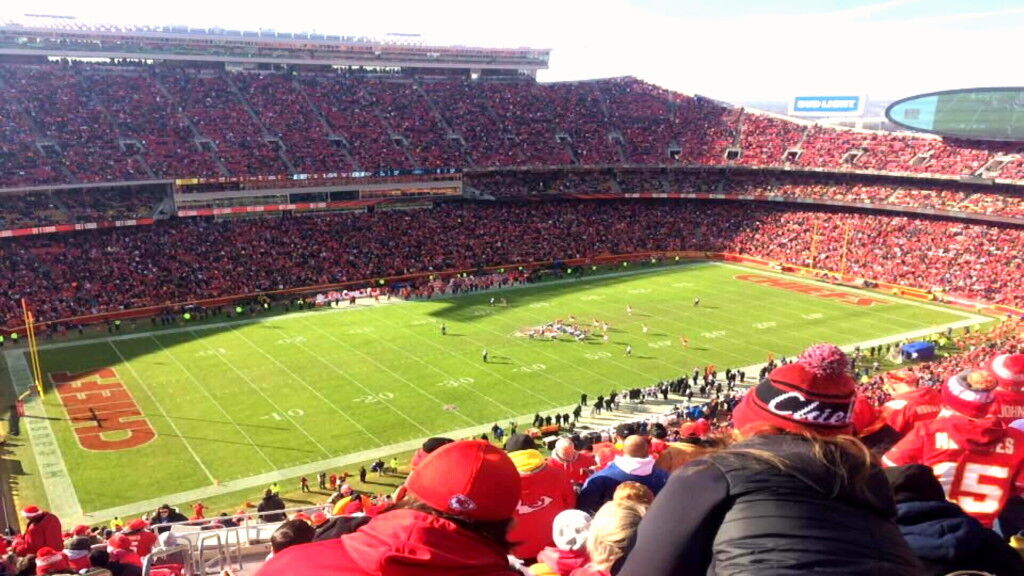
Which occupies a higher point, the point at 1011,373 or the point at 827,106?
the point at 827,106

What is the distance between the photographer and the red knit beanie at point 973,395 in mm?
5562

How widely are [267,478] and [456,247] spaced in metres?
31.8

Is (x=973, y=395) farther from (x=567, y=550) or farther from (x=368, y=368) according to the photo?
(x=368, y=368)

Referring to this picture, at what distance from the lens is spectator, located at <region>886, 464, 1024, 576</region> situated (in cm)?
321

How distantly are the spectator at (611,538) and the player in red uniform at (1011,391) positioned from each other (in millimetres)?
4903

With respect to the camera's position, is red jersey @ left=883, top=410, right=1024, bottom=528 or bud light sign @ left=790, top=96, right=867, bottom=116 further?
bud light sign @ left=790, top=96, right=867, bottom=116

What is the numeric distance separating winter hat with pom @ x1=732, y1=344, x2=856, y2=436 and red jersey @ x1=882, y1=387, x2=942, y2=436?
185 inches

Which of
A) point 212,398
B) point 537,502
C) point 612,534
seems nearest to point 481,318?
point 212,398

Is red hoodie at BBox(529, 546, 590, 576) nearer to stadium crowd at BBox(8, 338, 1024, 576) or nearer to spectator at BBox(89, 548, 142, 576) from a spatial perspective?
stadium crowd at BBox(8, 338, 1024, 576)

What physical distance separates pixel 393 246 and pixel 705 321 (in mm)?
22155

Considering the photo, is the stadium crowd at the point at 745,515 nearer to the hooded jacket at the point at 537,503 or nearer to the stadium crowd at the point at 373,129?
the hooded jacket at the point at 537,503

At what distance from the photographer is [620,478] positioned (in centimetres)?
677

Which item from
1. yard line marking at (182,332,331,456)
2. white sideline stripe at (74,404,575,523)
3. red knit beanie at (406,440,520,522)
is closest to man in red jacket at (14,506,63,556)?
red knit beanie at (406,440,520,522)

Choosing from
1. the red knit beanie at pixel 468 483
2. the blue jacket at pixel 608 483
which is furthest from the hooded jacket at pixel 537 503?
the red knit beanie at pixel 468 483
